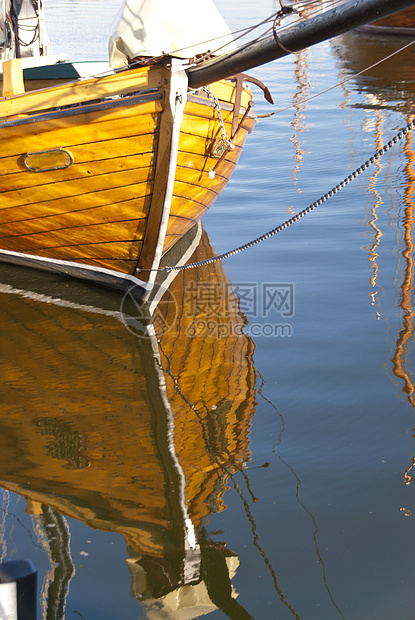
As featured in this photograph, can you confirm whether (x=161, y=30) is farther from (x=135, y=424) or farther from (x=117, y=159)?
(x=135, y=424)

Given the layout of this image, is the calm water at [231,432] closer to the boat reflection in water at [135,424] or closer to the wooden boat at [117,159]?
the boat reflection in water at [135,424]

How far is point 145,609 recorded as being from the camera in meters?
2.73

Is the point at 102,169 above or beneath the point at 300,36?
beneath

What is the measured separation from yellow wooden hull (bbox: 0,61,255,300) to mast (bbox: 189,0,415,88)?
0.41 meters

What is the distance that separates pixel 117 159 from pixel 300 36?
5.99 feet

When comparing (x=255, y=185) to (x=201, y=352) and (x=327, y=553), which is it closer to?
(x=201, y=352)

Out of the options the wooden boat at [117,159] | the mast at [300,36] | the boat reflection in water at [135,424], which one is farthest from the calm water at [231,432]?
the mast at [300,36]

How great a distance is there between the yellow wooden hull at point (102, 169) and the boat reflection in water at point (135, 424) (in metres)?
0.43

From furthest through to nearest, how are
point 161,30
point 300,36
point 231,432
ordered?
point 161,30 → point 231,432 → point 300,36

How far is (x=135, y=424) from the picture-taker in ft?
13.2

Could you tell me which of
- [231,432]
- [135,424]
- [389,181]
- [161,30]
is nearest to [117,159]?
[161,30]

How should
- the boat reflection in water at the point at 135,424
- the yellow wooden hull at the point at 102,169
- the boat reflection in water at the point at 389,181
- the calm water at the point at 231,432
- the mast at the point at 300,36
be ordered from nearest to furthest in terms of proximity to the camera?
the calm water at the point at 231,432
the boat reflection in water at the point at 135,424
the mast at the point at 300,36
the boat reflection in water at the point at 389,181
the yellow wooden hull at the point at 102,169

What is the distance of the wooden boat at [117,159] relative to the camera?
4715 millimetres

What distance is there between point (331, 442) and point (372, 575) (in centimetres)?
95
